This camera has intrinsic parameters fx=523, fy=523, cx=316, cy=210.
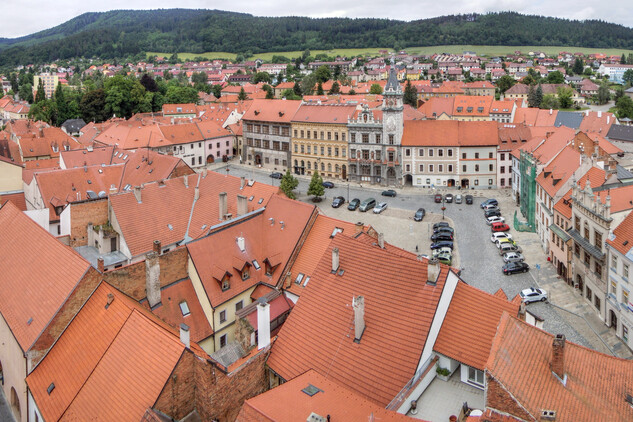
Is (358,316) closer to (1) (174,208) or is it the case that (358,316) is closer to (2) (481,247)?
(1) (174,208)

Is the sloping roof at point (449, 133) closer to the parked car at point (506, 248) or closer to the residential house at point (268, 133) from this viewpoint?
the residential house at point (268, 133)

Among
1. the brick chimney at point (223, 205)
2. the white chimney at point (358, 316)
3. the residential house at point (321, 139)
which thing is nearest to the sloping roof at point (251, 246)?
the brick chimney at point (223, 205)

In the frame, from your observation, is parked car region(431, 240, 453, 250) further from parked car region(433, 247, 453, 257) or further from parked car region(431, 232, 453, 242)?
parked car region(431, 232, 453, 242)

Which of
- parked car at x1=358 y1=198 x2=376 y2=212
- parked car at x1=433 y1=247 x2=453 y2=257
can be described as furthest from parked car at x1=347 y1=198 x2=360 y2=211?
parked car at x1=433 y1=247 x2=453 y2=257

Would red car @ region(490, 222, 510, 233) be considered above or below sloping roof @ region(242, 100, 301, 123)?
below

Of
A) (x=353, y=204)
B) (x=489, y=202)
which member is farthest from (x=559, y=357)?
(x=489, y=202)

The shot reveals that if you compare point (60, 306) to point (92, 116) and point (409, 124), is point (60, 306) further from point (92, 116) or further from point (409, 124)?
point (92, 116)

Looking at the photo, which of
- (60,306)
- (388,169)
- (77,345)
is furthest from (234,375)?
(388,169)
